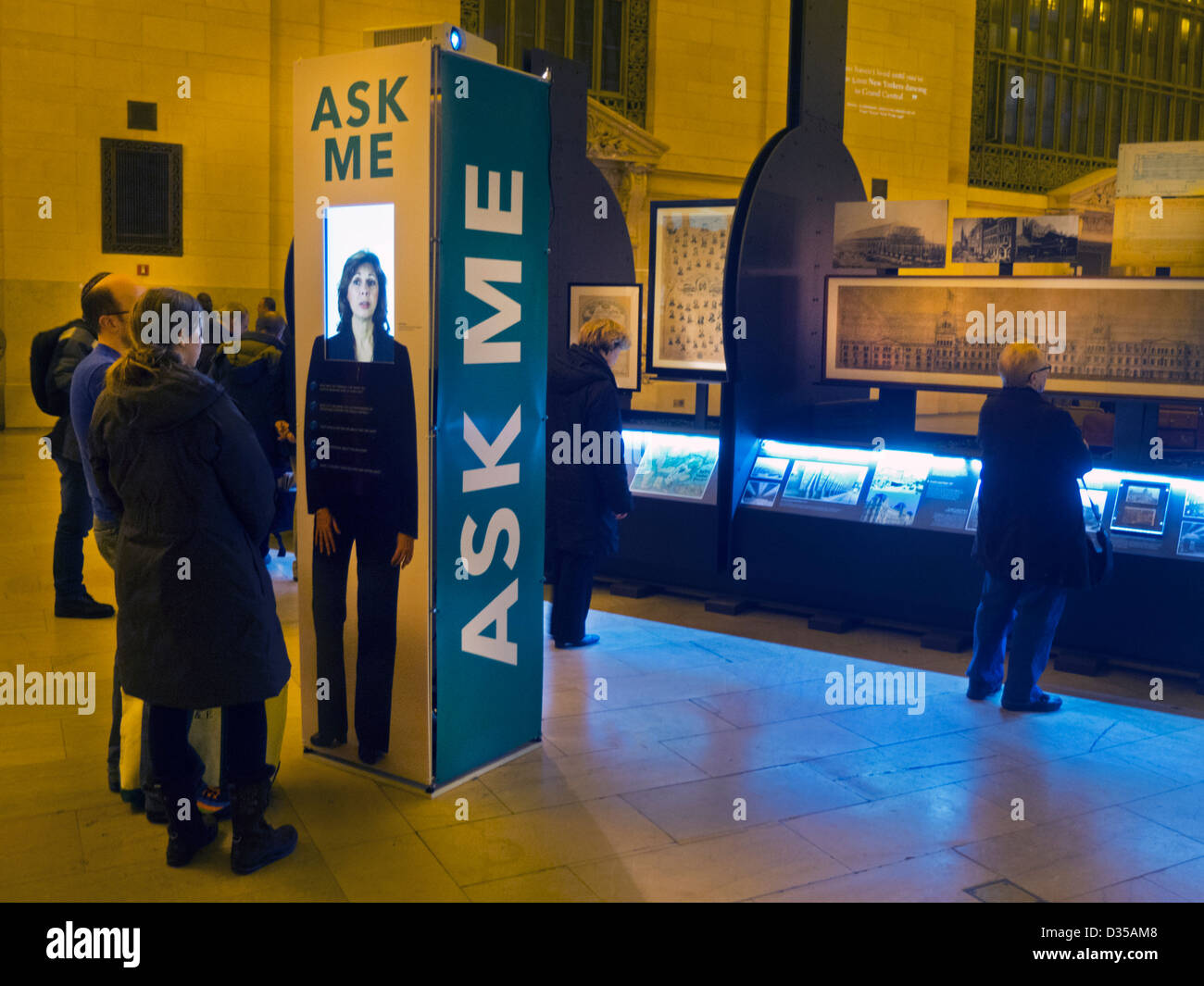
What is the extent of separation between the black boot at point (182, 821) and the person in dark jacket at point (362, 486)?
729mm

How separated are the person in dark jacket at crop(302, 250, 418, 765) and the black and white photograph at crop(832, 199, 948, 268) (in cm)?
352

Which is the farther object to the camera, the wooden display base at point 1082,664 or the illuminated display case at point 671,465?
the illuminated display case at point 671,465

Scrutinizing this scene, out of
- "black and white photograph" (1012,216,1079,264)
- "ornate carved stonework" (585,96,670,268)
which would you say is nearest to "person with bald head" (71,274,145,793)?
"black and white photograph" (1012,216,1079,264)

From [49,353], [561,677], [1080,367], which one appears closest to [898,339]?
[1080,367]

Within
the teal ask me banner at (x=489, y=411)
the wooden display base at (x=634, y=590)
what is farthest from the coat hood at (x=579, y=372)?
the wooden display base at (x=634, y=590)

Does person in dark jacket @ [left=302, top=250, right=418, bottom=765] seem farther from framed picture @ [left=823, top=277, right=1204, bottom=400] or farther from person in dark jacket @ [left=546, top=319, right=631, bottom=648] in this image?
framed picture @ [left=823, top=277, right=1204, bottom=400]

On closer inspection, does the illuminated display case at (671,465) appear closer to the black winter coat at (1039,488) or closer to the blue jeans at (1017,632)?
the blue jeans at (1017,632)

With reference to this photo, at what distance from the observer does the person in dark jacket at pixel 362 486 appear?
149 inches

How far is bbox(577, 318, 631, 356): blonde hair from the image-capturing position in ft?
18.1

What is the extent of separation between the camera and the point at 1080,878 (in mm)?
3365

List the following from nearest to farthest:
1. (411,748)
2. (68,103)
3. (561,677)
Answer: (411,748)
(561,677)
(68,103)

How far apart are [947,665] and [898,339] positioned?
1.85 meters
